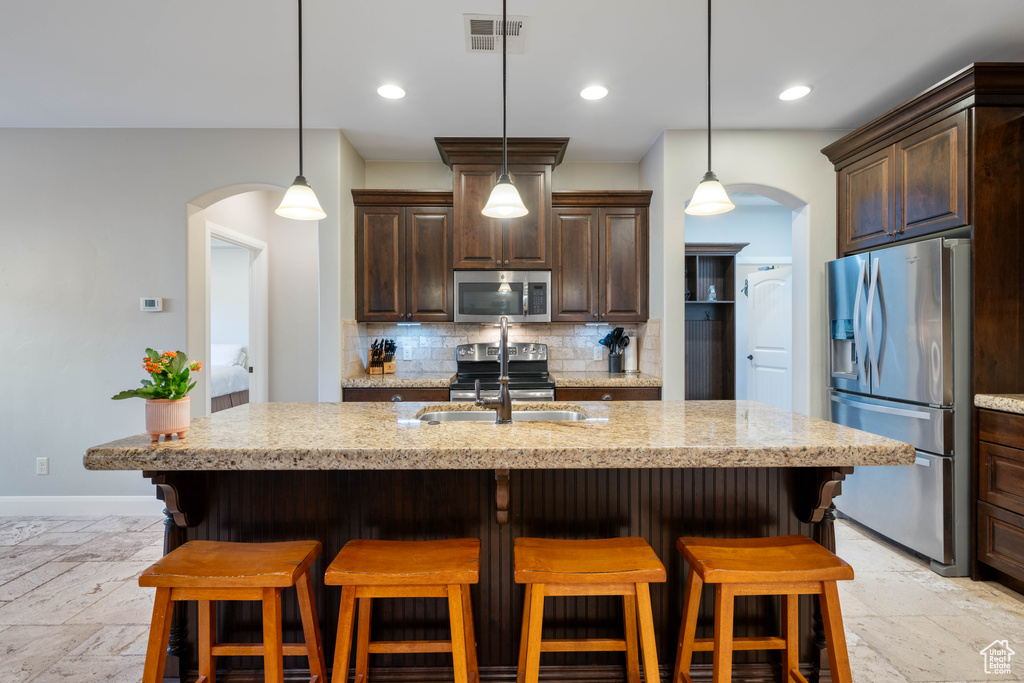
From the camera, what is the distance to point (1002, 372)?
2.55 m

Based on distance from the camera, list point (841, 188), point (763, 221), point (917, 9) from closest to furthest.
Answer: point (917, 9) < point (841, 188) < point (763, 221)

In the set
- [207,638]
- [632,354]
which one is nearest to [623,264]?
[632,354]

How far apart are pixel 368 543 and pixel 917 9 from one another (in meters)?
3.07

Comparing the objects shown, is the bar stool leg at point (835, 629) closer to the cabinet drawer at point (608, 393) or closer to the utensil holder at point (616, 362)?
the cabinet drawer at point (608, 393)

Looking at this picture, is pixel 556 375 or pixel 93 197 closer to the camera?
pixel 93 197

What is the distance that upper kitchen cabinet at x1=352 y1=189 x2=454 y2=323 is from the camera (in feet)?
12.7

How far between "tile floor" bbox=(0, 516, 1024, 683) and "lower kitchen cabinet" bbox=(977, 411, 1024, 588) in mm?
181

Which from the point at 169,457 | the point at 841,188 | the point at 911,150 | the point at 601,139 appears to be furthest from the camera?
the point at 601,139

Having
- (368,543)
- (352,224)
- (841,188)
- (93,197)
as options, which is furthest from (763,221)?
(93,197)

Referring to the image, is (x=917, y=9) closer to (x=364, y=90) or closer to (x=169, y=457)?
(x=364, y=90)

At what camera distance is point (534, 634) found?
1356mm

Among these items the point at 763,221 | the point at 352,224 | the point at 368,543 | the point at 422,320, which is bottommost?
the point at 368,543

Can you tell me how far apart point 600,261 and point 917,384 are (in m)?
2.05

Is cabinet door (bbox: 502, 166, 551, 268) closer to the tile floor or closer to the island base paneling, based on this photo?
the island base paneling
